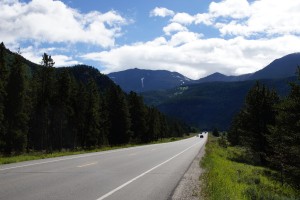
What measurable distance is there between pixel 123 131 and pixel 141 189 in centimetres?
6141

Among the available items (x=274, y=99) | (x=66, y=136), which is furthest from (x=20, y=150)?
(x=274, y=99)

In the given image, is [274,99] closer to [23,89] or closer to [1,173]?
[23,89]

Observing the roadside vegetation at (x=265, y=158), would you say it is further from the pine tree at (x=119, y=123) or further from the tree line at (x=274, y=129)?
the pine tree at (x=119, y=123)

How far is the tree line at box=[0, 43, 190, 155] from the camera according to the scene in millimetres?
54062

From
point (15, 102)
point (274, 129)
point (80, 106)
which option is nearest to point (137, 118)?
point (80, 106)

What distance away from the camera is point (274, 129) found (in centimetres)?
3616

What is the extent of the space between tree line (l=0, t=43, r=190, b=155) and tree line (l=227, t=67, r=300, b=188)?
2656 cm

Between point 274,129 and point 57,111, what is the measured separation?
41034 mm

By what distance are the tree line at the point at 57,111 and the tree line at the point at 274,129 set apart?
1045 inches

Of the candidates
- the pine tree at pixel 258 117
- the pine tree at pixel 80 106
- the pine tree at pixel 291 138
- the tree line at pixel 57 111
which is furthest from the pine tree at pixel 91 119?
the pine tree at pixel 291 138

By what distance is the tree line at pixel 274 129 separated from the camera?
2724 cm

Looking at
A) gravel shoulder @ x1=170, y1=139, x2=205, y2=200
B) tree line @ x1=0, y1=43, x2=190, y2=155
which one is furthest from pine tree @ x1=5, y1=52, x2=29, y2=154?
gravel shoulder @ x1=170, y1=139, x2=205, y2=200

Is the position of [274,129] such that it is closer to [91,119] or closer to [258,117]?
[258,117]

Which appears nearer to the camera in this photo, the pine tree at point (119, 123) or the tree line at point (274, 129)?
the tree line at point (274, 129)
